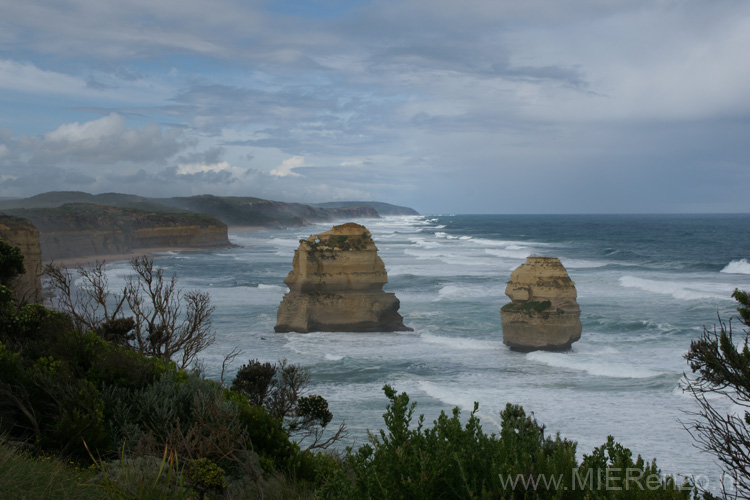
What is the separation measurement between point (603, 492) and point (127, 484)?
396cm

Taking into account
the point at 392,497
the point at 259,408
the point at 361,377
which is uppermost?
the point at 392,497

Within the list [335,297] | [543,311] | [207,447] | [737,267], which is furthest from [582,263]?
[207,447]

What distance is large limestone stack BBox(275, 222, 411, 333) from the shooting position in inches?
1046

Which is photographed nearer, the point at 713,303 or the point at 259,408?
the point at 259,408

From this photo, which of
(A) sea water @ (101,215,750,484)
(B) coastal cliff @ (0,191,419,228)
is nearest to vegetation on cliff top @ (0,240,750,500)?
(A) sea water @ (101,215,750,484)

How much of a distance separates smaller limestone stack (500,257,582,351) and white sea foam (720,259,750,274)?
38.9m

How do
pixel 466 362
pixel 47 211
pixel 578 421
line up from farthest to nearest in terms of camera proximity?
pixel 47 211 → pixel 466 362 → pixel 578 421

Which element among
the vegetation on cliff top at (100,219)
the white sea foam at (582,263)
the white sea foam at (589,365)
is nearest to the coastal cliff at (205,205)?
the vegetation on cliff top at (100,219)

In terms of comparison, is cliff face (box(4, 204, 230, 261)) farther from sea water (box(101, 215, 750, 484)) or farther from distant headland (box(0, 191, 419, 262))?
sea water (box(101, 215, 750, 484))

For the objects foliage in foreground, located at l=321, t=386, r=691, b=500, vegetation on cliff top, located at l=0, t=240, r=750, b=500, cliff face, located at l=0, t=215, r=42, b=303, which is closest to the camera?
foliage in foreground, located at l=321, t=386, r=691, b=500

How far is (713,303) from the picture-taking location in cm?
3244

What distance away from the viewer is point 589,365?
20.6 m

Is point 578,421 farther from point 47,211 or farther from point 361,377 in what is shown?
point 47,211

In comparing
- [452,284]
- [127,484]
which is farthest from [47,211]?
[127,484]
